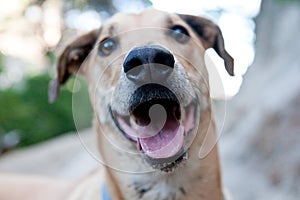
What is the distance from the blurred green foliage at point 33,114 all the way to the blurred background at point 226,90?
0.05ft

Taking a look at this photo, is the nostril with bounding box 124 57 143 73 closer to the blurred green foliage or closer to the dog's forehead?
the dog's forehead

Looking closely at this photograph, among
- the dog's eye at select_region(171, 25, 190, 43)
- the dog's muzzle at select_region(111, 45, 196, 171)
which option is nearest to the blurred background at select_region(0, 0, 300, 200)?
the dog's eye at select_region(171, 25, 190, 43)

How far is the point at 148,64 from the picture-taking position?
1839mm

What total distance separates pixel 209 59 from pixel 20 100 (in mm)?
6543

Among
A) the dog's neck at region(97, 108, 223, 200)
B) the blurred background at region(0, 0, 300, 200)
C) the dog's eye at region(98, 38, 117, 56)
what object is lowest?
the blurred background at region(0, 0, 300, 200)

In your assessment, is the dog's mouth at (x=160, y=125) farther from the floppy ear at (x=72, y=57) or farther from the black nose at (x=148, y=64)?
the floppy ear at (x=72, y=57)

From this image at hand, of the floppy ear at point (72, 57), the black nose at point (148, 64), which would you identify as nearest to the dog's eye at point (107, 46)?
the floppy ear at point (72, 57)

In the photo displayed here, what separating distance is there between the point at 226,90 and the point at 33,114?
6558 mm

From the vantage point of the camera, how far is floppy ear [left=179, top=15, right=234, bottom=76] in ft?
8.29

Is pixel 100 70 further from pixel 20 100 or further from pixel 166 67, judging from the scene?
pixel 20 100

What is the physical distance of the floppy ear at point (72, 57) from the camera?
262 cm

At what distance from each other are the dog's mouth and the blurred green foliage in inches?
252

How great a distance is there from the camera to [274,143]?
441 centimetres

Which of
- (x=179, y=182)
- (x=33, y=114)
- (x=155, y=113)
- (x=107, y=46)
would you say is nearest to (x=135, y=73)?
(x=155, y=113)
